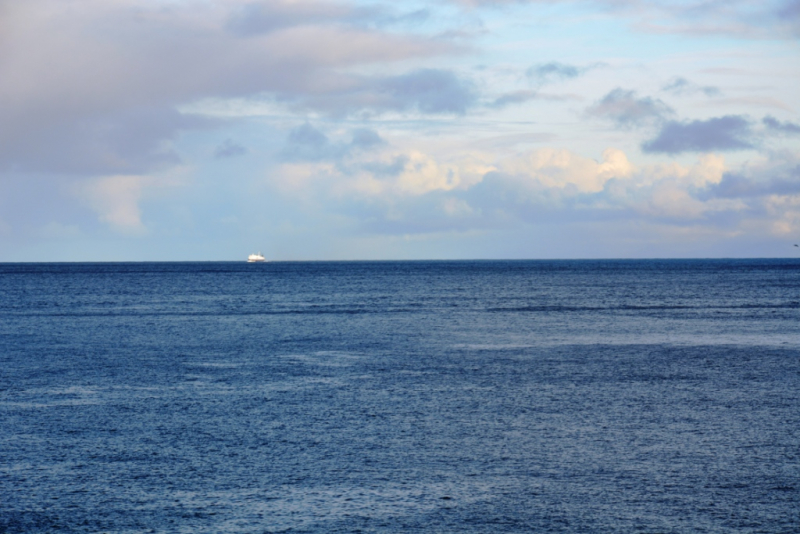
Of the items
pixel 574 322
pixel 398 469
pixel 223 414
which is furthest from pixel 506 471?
pixel 574 322

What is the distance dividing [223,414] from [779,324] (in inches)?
1999

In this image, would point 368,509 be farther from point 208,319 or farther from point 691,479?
point 208,319

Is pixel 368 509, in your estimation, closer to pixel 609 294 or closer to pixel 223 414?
pixel 223 414

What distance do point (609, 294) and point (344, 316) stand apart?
53994 mm

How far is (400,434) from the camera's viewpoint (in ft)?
84.1

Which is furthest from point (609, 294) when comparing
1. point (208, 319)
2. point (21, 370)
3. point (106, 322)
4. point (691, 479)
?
point (691, 479)

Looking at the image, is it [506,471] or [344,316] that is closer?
[506,471]

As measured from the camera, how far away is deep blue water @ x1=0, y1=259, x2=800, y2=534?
60.7 feet

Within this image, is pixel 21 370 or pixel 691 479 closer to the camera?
pixel 691 479

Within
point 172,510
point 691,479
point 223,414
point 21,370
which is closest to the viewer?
point 172,510

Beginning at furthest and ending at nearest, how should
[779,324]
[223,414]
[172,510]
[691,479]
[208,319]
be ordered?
[208,319], [779,324], [223,414], [691,479], [172,510]

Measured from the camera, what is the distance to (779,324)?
65625 mm

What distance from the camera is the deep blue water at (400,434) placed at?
1852cm

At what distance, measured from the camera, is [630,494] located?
64.4ft
